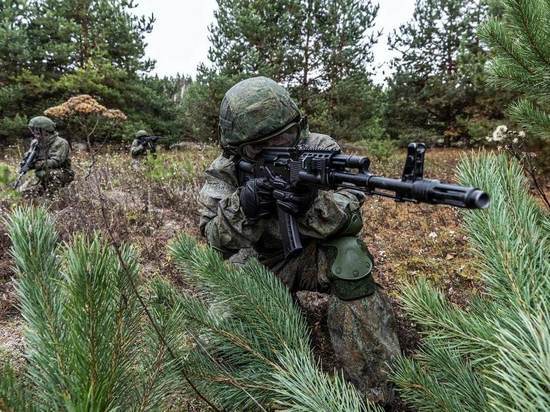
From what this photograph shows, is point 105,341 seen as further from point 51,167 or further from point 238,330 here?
point 51,167

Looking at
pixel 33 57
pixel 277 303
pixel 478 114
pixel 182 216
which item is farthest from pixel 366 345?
pixel 33 57

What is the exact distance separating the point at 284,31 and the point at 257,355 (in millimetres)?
12078

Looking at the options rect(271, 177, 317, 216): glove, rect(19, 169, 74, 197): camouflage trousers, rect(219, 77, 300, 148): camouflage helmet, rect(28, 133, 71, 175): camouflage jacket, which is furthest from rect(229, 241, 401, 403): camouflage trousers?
rect(28, 133, 71, 175): camouflage jacket

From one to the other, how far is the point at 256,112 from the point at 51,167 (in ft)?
20.9

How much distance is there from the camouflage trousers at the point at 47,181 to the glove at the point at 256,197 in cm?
554

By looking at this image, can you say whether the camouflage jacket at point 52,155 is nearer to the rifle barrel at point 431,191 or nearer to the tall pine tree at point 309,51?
the tall pine tree at point 309,51


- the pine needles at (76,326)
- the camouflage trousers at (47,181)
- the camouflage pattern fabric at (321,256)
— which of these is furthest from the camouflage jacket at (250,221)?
the camouflage trousers at (47,181)

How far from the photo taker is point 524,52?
1648mm

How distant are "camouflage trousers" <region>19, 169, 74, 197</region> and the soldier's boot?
6.10m

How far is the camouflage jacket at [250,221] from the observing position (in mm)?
2133

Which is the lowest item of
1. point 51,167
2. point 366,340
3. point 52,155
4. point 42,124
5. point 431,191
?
point 366,340

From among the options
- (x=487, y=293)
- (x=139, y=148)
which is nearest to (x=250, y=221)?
(x=487, y=293)

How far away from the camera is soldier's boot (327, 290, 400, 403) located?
183 centimetres

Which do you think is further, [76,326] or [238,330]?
[238,330]
